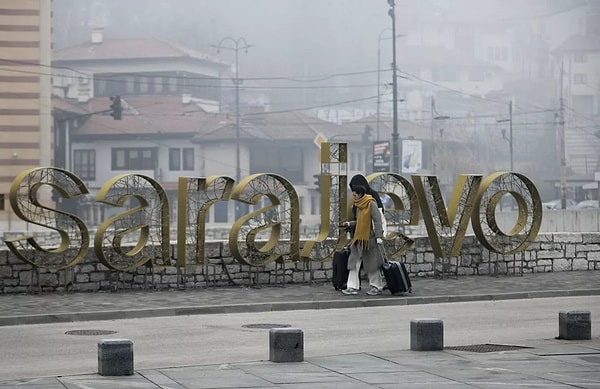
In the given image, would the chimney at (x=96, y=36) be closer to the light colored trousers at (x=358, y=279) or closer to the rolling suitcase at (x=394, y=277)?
the light colored trousers at (x=358, y=279)

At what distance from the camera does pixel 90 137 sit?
282 feet

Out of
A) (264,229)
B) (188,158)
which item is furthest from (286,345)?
(188,158)

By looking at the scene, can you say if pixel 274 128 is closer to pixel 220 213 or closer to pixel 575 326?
pixel 220 213

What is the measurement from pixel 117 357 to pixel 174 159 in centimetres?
7878

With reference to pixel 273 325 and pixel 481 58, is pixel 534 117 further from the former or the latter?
pixel 273 325

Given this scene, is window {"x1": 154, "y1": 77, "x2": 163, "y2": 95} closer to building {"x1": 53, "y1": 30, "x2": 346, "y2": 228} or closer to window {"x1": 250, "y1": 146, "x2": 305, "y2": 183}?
building {"x1": 53, "y1": 30, "x2": 346, "y2": 228}

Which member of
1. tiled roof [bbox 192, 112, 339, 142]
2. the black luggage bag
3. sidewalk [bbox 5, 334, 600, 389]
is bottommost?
sidewalk [bbox 5, 334, 600, 389]

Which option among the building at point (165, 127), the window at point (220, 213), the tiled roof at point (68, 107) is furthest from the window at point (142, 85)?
the window at point (220, 213)

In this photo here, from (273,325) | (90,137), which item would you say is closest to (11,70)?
(90,137)

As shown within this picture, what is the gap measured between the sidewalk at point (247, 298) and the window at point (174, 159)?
66141 millimetres

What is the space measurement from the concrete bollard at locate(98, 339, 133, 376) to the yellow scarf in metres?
9.40

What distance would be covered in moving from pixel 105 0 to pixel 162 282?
4223 inches

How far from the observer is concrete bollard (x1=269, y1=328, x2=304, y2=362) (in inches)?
459

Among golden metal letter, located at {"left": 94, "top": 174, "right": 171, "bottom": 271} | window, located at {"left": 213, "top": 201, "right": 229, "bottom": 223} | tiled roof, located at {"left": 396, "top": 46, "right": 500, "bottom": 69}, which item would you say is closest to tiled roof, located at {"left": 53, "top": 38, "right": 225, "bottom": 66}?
window, located at {"left": 213, "top": 201, "right": 229, "bottom": 223}
